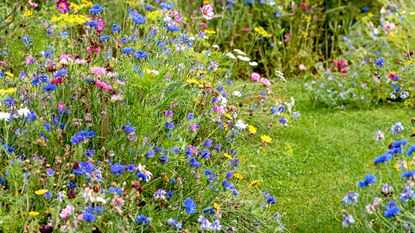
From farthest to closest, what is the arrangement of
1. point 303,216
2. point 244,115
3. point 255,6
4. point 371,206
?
point 255,6 < point 244,115 < point 303,216 < point 371,206

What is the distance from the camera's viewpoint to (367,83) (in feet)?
23.3

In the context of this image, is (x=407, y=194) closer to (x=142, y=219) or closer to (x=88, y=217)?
(x=142, y=219)

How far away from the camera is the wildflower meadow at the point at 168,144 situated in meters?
3.39

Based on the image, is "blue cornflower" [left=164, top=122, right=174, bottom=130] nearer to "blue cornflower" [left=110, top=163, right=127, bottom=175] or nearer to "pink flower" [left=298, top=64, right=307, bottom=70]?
"blue cornflower" [left=110, top=163, right=127, bottom=175]

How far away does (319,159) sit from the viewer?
18.6 ft

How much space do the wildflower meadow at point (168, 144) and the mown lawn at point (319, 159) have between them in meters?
0.01

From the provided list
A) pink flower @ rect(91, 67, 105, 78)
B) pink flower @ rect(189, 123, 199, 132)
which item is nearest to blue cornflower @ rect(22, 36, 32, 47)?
pink flower @ rect(91, 67, 105, 78)

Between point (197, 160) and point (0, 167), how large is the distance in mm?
960

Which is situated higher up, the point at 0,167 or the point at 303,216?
the point at 0,167

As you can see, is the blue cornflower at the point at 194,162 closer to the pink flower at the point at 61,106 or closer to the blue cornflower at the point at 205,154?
the blue cornflower at the point at 205,154

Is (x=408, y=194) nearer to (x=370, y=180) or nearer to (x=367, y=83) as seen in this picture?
(x=370, y=180)

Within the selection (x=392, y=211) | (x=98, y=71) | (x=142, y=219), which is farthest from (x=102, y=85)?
(x=392, y=211)

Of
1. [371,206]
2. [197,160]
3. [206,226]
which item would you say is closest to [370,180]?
[371,206]

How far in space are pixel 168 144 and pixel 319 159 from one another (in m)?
2.11
